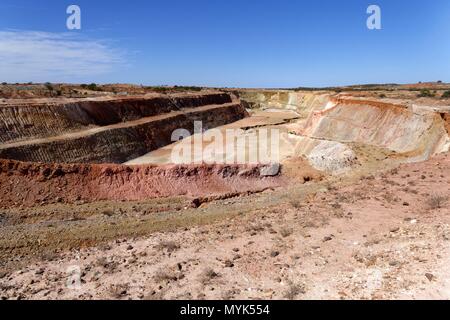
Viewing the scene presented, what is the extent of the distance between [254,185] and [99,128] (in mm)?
20146

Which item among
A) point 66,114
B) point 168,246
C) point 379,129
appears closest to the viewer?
point 168,246

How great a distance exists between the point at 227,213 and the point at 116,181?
797 cm

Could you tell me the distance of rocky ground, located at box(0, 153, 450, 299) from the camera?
844 centimetres

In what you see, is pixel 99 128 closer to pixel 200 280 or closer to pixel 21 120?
pixel 21 120

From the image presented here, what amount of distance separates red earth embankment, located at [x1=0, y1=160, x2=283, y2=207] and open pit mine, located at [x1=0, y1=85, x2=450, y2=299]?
0.07 m

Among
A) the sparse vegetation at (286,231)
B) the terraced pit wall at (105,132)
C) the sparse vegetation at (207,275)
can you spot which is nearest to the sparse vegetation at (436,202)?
the sparse vegetation at (286,231)

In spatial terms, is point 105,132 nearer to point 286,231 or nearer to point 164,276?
point 286,231

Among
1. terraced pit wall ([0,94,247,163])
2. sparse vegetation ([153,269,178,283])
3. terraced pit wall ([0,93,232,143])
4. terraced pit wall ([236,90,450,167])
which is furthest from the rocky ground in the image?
terraced pit wall ([0,93,232,143])

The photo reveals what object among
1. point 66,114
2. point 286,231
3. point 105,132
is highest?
point 66,114

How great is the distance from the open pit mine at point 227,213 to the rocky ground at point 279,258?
48 mm

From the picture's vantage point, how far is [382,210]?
526 inches

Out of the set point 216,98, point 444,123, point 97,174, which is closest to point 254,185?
point 97,174

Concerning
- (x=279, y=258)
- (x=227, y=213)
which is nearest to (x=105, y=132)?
(x=227, y=213)

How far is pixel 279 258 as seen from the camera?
407 inches
